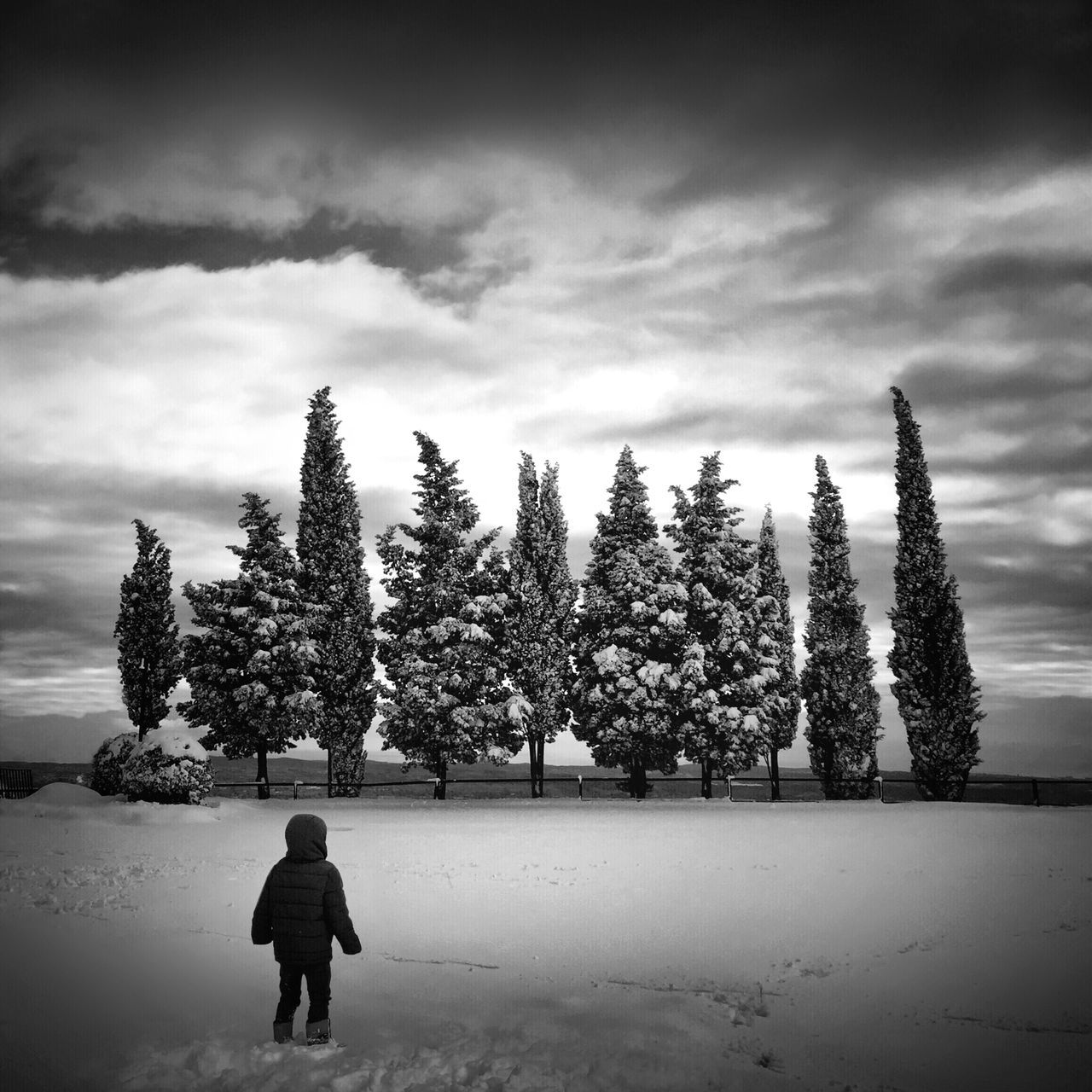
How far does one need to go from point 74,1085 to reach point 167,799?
1905 centimetres

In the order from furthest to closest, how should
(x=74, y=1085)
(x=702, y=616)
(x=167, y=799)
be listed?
1. (x=702, y=616)
2. (x=167, y=799)
3. (x=74, y=1085)

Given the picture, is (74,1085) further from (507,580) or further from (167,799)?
(507,580)

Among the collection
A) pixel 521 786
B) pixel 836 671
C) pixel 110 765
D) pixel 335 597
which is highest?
pixel 335 597

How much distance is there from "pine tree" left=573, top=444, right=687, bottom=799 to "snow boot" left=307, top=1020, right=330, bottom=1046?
96.3 feet

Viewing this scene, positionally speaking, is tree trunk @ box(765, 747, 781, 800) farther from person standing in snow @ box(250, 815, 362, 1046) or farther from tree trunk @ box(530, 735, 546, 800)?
person standing in snow @ box(250, 815, 362, 1046)

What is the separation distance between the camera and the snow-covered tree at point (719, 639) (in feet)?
118

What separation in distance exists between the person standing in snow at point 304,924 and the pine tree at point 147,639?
37.1 m

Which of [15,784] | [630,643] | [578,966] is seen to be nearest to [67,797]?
[15,784]

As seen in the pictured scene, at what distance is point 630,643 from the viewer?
37906 mm

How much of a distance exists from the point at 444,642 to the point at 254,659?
26.6 feet

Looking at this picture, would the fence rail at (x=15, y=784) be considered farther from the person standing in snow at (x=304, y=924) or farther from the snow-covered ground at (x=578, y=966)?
the person standing in snow at (x=304, y=924)

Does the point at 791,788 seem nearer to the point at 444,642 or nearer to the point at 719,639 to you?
the point at 719,639

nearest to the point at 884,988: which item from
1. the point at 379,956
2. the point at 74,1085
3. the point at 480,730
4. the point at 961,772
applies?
the point at 379,956

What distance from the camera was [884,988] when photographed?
946 cm
